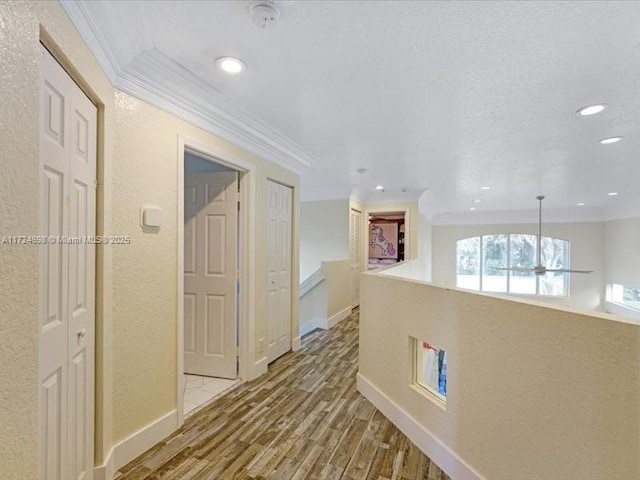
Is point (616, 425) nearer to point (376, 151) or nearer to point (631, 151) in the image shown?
point (376, 151)

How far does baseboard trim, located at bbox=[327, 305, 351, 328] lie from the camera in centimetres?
521

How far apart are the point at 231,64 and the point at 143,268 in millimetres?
1345

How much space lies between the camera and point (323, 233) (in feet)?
20.5

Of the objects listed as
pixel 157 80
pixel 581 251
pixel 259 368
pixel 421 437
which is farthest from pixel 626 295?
pixel 157 80

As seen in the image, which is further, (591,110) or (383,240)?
(383,240)

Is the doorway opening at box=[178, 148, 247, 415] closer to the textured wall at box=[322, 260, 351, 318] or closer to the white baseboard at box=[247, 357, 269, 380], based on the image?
the white baseboard at box=[247, 357, 269, 380]

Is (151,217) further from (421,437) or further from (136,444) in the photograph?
(421,437)

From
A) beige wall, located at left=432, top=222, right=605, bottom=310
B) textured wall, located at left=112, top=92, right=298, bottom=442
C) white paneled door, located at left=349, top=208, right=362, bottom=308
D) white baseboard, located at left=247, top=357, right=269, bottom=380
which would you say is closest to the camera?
textured wall, located at left=112, top=92, right=298, bottom=442

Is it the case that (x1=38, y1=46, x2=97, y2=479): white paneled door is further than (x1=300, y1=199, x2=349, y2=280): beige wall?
No

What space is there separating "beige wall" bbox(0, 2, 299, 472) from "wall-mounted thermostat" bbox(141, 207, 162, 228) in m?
0.05

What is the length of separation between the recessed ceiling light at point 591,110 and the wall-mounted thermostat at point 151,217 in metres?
3.11

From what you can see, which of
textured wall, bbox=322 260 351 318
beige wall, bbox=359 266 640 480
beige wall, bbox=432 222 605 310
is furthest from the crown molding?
beige wall, bbox=432 222 605 310

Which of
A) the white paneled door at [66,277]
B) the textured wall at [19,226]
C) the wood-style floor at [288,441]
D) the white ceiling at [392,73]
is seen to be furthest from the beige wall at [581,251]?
the textured wall at [19,226]

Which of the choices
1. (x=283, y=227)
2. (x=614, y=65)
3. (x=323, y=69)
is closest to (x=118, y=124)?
(x=323, y=69)
